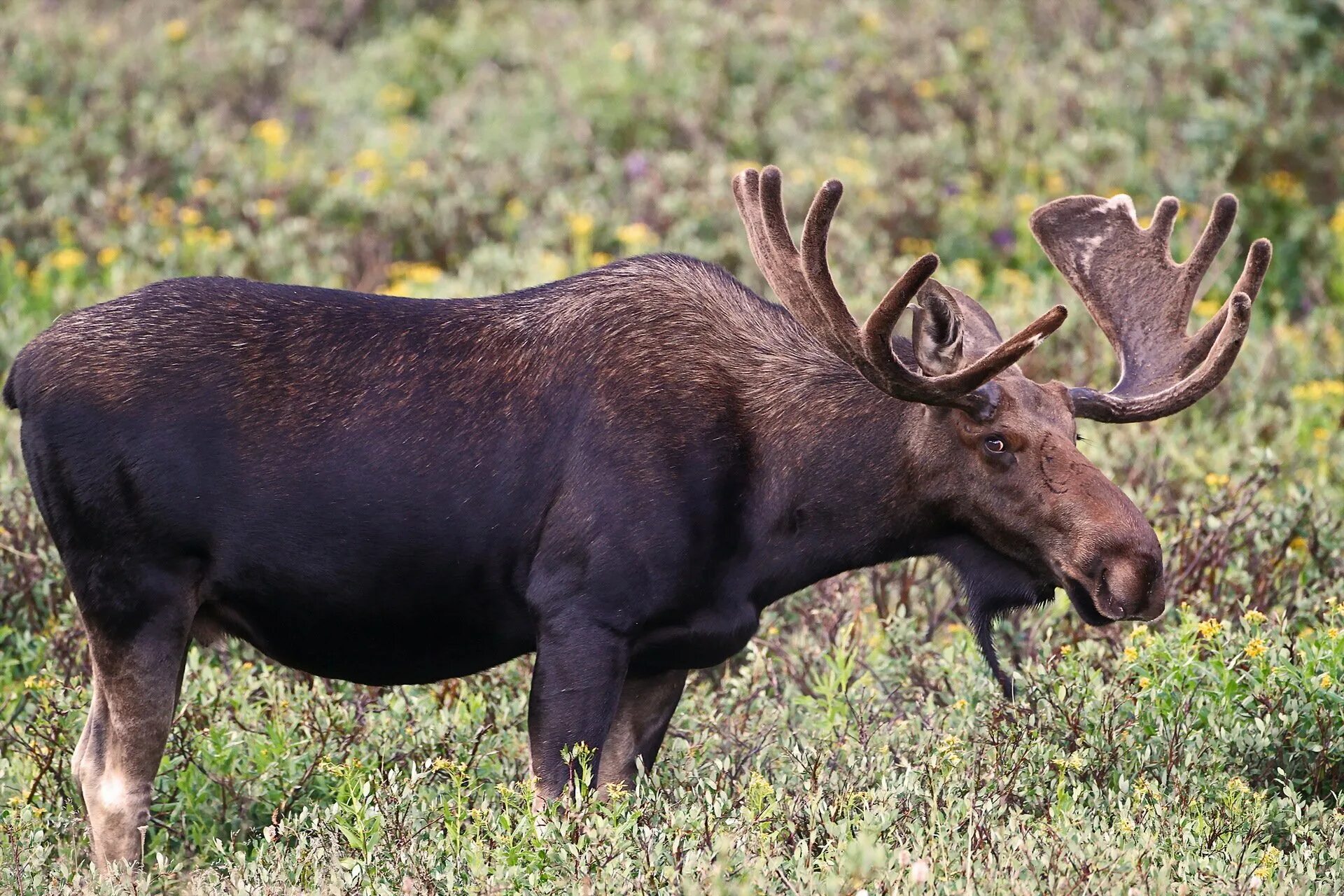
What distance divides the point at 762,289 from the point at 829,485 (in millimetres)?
4971

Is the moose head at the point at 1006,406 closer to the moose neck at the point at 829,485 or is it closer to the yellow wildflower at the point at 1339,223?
the moose neck at the point at 829,485

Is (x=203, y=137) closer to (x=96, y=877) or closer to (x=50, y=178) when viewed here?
(x=50, y=178)

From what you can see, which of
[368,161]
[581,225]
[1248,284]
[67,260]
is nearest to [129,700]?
[1248,284]

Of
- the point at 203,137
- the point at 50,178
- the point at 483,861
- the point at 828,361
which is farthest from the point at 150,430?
the point at 203,137

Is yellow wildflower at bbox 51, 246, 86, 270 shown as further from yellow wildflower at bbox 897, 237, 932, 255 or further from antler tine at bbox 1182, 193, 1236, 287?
antler tine at bbox 1182, 193, 1236, 287

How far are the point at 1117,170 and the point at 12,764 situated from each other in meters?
7.54

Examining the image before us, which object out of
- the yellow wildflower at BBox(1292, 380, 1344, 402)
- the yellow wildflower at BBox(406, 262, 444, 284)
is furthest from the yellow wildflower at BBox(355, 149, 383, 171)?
the yellow wildflower at BBox(1292, 380, 1344, 402)

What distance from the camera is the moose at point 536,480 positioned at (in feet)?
15.3

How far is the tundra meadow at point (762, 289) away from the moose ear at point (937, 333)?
102 centimetres

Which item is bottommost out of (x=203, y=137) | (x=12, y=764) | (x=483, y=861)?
(x=203, y=137)

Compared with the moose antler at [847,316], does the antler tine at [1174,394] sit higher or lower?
lower

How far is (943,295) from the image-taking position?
15.4 ft

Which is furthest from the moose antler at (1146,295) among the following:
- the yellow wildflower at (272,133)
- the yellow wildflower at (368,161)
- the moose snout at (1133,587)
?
the yellow wildflower at (272,133)

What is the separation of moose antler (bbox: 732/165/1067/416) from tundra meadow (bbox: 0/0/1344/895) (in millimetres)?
982
